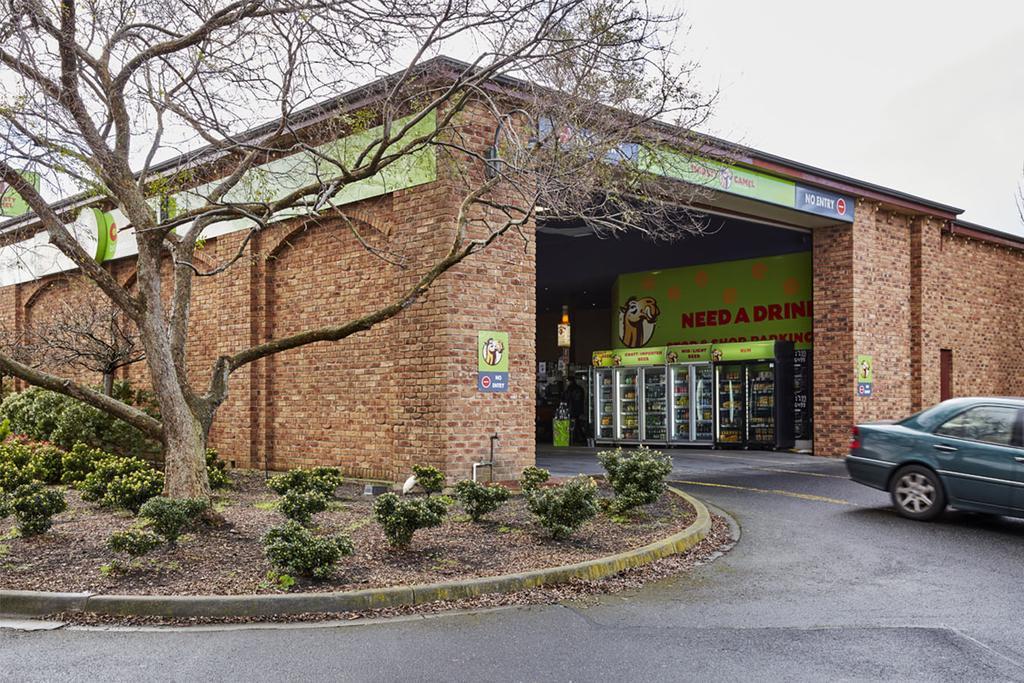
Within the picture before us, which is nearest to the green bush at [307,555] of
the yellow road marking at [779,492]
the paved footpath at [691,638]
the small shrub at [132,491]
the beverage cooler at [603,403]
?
the paved footpath at [691,638]

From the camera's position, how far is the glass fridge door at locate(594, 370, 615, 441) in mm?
23703

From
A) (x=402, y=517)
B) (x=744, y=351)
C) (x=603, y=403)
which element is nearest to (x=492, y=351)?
(x=402, y=517)

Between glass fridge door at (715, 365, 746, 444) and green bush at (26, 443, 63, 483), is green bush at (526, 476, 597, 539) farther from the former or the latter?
glass fridge door at (715, 365, 746, 444)

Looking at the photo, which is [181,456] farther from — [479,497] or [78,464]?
[78,464]

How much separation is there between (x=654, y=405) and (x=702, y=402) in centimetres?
132

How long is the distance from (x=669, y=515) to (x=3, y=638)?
653 cm

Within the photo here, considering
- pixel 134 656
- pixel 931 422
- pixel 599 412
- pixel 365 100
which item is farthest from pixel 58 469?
pixel 599 412

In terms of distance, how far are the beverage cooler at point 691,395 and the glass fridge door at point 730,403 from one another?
0.21 m

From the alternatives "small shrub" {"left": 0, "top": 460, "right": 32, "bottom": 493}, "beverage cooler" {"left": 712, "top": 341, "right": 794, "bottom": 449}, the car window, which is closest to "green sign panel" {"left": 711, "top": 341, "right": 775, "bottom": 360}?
"beverage cooler" {"left": 712, "top": 341, "right": 794, "bottom": 449}

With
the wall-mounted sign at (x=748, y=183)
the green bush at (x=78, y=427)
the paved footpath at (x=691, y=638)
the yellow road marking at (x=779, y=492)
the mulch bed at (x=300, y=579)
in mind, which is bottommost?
the yellow road marking at (x=779, y=492)

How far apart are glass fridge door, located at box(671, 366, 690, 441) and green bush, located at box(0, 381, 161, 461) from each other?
12.4 metres

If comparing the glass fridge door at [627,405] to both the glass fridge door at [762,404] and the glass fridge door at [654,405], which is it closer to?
the glass fridge door at [654,405]

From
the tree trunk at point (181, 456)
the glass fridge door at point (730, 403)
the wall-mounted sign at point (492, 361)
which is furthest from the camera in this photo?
the glass fridge door at point (730, 403)

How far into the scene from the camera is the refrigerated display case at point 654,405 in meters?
22.6
